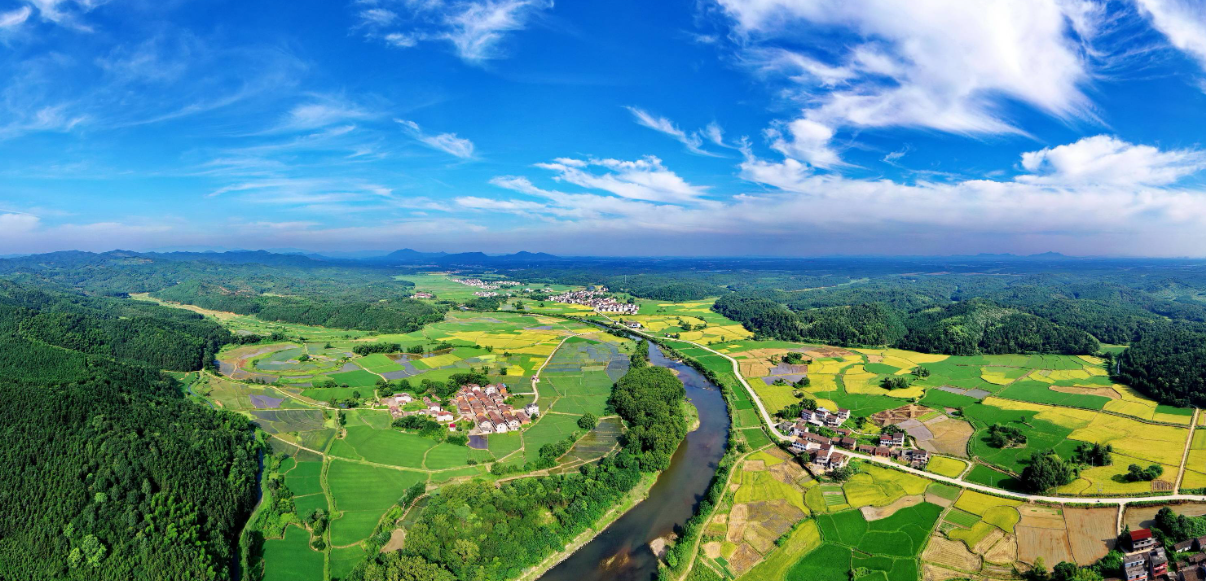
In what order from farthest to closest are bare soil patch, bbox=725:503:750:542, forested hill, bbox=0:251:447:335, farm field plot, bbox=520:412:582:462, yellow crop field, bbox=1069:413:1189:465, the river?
forested hill, bbox=0:251:447:335
farm field plot, bbox=520:412:582:462
yellow crop field, bbox=1069:413:1189:465
bare soil patch, bbox=725:503:750:542
the river

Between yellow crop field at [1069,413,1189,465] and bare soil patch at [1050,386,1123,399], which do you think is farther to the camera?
bare soil patch at [1050,386,1123,399]

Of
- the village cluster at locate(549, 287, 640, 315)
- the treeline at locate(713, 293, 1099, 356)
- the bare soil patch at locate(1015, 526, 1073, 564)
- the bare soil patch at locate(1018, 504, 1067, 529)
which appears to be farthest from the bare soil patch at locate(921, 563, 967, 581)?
the village cluster at locate(549, 287, 640, 315)

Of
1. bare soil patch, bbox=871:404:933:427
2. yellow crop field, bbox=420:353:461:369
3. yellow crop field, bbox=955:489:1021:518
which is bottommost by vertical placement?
yellow crop field, bbox=955:489:1021:518

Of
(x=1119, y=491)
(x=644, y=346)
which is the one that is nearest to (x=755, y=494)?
(x=1119, y=491)

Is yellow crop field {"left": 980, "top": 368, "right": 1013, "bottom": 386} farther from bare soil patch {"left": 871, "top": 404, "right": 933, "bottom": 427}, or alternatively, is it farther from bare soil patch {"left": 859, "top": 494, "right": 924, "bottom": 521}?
bare soil patch {"left": 859, "top": 494, "right": 924, "bottom": 521}

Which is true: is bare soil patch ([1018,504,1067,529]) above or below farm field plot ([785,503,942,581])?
above

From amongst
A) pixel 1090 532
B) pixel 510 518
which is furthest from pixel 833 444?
pixel 510 518

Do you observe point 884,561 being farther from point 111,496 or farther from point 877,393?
point 111,496

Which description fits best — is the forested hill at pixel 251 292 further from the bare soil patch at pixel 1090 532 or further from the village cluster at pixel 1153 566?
the village cluster at pixel 1153 566
